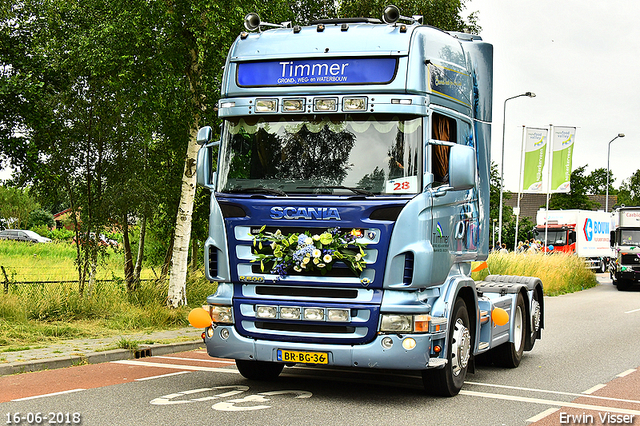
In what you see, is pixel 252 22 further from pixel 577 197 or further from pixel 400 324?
pixel 577 197

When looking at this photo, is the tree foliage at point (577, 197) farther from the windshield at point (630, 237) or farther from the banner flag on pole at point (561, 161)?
the windshield at point (630, 237)

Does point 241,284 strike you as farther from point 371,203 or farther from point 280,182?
point 371,203

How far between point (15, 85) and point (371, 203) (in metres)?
10.3

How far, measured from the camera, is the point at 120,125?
1399cm

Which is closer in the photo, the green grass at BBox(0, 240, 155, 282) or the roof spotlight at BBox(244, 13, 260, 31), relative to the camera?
the roof spotlight at BBox(244, 13, 260, 31)

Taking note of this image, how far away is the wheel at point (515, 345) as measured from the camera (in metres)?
10.4

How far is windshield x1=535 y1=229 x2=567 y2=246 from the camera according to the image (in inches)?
1741

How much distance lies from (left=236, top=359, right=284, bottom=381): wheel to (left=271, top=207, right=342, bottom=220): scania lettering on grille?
2.08 meters

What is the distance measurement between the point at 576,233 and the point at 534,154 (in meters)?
10.6

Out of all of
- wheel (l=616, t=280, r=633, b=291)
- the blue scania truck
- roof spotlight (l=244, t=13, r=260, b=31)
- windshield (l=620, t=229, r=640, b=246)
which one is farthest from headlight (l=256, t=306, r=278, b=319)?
wheel (l=616, t=280, r=633, b=291)

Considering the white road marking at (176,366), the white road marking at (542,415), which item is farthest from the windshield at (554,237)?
the white road marking at (542,415)

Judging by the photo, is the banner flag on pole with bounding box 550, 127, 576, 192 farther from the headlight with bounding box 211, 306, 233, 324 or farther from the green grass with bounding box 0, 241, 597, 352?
the headlight with bounding box 211, 306, 233, 324

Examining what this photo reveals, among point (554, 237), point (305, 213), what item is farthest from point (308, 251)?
point (554, 237)

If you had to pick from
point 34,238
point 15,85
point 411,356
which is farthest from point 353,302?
point 34,238
